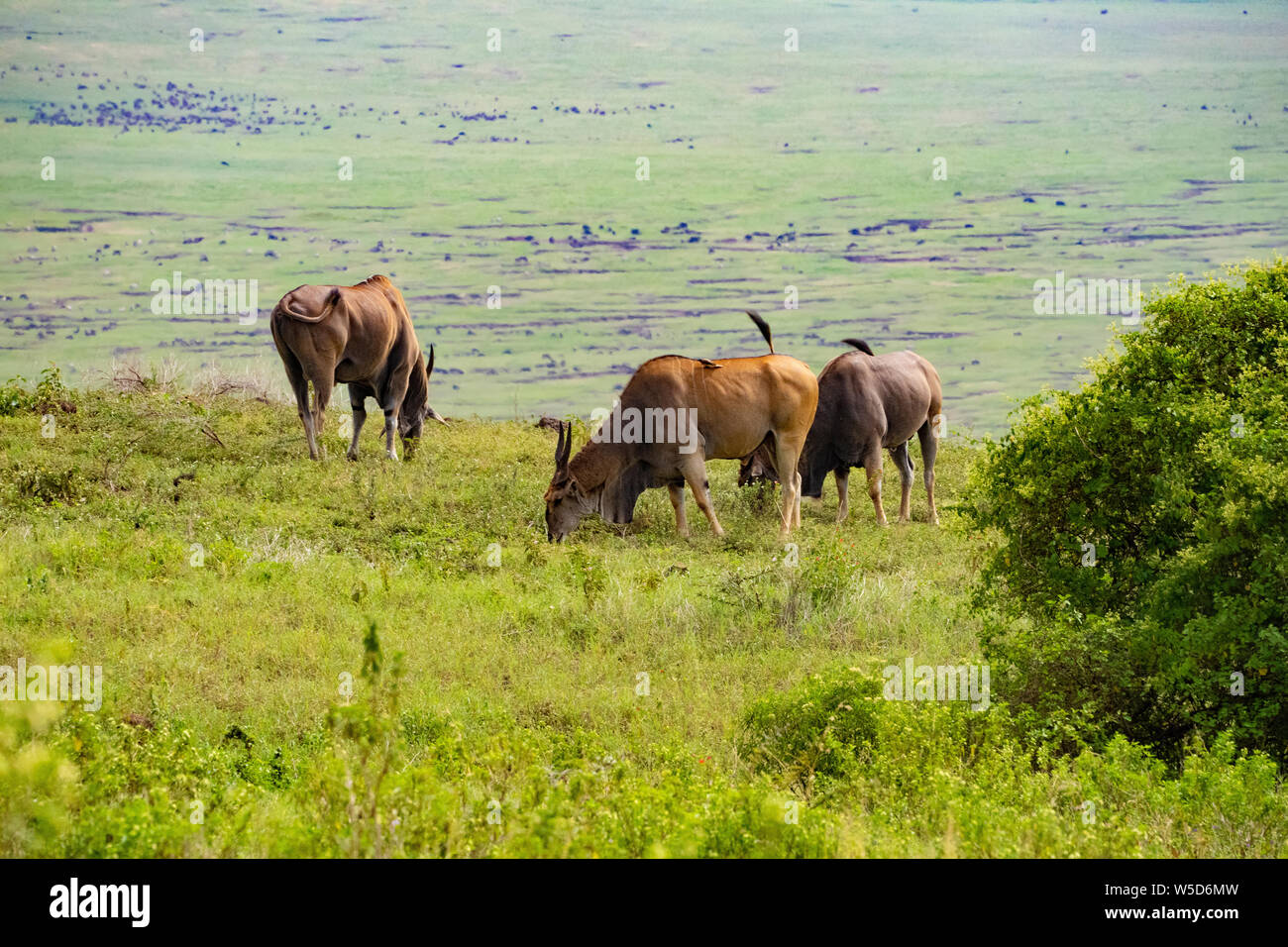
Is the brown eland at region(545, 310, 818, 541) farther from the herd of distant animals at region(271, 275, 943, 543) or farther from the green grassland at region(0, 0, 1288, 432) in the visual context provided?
the green grassland at region(0, 0, 1288, 432)

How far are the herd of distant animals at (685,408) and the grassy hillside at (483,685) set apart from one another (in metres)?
0.55

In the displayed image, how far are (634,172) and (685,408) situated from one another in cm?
9025

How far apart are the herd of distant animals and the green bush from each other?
596 centimetres

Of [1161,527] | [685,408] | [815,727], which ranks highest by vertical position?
[685,408]

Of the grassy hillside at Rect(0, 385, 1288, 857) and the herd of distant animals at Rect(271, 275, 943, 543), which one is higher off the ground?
the herd of distant animals at Rect(271, 275, 943, 543)

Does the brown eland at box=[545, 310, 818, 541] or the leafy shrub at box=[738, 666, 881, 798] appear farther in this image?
the brown eland at box=[545, 310, 818, 541]

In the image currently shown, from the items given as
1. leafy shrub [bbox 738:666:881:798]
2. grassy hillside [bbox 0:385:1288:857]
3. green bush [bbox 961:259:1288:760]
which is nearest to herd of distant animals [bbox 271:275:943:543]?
grassy hillside [bbox 0:385:1288:857]

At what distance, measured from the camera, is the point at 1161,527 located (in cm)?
872

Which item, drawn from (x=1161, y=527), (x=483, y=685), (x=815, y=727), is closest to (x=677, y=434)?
(x=483, y=685)

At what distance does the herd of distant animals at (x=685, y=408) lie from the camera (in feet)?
50.2

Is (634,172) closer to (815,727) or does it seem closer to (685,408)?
(685,408)

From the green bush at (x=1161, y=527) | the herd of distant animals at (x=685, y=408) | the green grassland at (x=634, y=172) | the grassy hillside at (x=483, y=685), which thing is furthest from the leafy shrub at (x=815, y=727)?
the green grassland at (x=634, y=172)

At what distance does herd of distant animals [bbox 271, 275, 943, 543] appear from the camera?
15.3m

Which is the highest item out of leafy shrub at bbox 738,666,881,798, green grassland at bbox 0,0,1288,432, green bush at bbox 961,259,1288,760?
green grassland at bbox 0,0,1288,432
